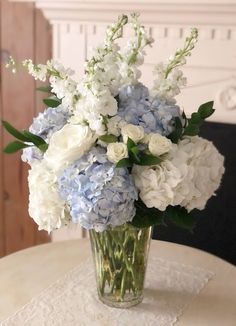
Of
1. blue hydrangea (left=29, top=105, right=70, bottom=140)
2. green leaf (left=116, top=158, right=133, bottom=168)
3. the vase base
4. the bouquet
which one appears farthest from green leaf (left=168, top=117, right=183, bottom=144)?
the vase base

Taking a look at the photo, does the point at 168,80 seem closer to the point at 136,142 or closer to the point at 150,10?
the point at 136,142

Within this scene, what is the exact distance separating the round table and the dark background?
424 mm

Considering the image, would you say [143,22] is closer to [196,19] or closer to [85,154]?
[196,19]

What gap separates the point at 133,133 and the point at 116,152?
0.05m

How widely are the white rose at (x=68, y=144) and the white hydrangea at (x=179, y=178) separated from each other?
0.11 meters

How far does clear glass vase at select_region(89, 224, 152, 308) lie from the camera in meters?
1.13

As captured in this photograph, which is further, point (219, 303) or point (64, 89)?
point (219, 303)

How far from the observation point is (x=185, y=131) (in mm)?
1073

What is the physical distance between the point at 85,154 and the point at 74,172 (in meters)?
0.04

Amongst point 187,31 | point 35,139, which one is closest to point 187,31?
point 187,31

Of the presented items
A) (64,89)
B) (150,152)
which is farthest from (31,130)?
(150,152)

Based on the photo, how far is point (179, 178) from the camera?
1.02 m

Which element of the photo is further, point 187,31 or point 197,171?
point 187,31

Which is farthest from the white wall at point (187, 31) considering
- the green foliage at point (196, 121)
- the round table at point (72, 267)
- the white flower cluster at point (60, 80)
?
the white flower cluster at point (60, 80)
